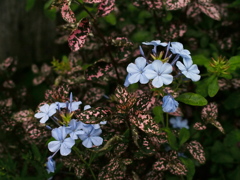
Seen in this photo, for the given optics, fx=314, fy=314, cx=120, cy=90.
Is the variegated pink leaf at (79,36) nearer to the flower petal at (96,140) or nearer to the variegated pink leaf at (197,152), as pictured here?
the flower petal at (96,140)

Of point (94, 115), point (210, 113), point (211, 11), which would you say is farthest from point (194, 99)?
point (211, 11)

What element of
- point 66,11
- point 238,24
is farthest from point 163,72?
point 238,24

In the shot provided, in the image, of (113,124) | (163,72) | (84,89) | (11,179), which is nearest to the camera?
(163,72)

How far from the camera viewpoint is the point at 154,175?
183 centimetres

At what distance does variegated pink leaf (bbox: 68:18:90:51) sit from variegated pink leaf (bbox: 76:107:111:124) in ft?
1.10

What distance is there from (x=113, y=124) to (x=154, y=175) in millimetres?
398

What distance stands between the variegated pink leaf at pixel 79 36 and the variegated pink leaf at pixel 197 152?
82 cm

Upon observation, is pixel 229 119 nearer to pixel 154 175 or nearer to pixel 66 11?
pixel 154 175

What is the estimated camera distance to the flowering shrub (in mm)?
1480

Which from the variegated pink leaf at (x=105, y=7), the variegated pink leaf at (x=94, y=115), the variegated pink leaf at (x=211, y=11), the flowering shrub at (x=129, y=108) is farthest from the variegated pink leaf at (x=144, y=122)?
the variegated pink leaf at (x=211, y=11)

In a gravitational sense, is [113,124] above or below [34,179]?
above

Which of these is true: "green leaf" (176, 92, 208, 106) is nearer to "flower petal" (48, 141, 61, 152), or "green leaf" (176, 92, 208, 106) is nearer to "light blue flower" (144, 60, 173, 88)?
"light blue flower" (144, 60, 173, 88)

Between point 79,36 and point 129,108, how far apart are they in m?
0.45

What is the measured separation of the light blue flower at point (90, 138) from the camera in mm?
1504
